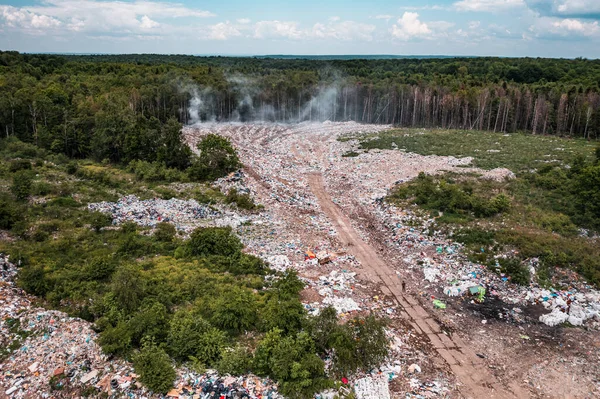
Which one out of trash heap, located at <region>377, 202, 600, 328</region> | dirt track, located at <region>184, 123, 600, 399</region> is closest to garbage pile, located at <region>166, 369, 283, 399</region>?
dirt track, located at <region>184, 123, 600, 399</region>

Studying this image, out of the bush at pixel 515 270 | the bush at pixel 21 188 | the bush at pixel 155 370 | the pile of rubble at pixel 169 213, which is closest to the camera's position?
the bush at pixel 155 370

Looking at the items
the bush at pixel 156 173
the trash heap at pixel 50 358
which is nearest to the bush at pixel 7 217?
the trash heap at pixel 50 358

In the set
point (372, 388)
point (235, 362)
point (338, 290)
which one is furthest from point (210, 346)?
point (338, 290)

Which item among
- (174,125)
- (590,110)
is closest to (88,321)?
(174,125)

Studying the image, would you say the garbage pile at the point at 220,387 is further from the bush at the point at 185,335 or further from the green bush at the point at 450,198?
the green bush at the point at 450,198

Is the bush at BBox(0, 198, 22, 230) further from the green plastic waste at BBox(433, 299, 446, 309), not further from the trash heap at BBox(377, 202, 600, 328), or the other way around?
the green plastic waste at BBox(433, 299, 446, 309)

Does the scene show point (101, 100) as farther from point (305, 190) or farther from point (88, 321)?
point (88, 321)
